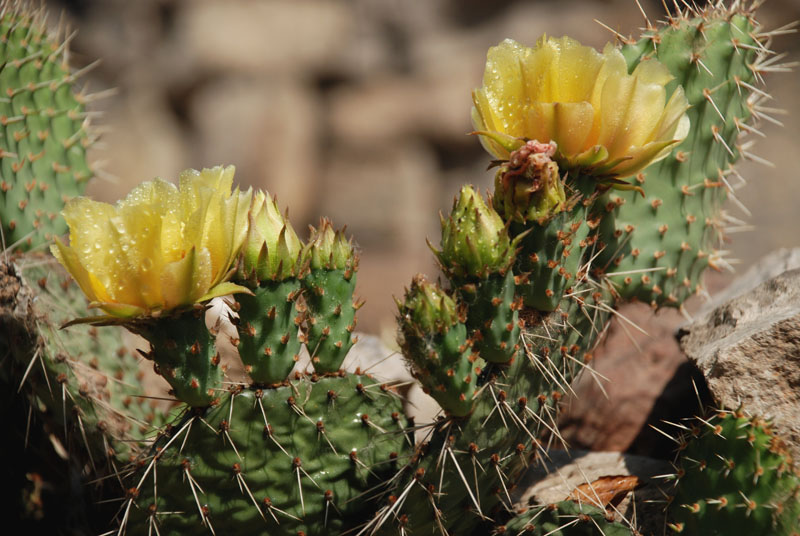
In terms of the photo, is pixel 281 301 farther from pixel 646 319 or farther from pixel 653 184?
pixel 646 319

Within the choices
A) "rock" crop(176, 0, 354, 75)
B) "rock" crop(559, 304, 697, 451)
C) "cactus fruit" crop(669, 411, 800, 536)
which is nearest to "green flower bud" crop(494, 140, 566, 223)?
"cactus fruit" crop(669, 411, 800, 536)

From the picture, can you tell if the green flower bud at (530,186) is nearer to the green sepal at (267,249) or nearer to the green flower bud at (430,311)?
the green flower bud at (430,311)

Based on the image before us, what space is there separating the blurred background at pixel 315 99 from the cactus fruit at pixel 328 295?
15.2ft

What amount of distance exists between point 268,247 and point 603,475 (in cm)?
81

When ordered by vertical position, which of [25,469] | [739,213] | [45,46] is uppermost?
[45,46]

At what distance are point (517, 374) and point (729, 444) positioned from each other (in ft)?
1.05

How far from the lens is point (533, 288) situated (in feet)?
4.01

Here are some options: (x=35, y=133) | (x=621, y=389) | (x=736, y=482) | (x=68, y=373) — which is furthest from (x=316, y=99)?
(x=736, y=482)

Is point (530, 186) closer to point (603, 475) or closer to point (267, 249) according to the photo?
point (267, 249)

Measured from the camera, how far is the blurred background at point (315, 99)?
626 cm

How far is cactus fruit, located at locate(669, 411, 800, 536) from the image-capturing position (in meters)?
1.08

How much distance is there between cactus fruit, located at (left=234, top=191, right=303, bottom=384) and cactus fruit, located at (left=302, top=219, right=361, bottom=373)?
0.04 m

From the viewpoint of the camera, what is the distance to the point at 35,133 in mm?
1730

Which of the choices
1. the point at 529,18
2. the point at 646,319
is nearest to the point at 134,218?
the point at 646,319
